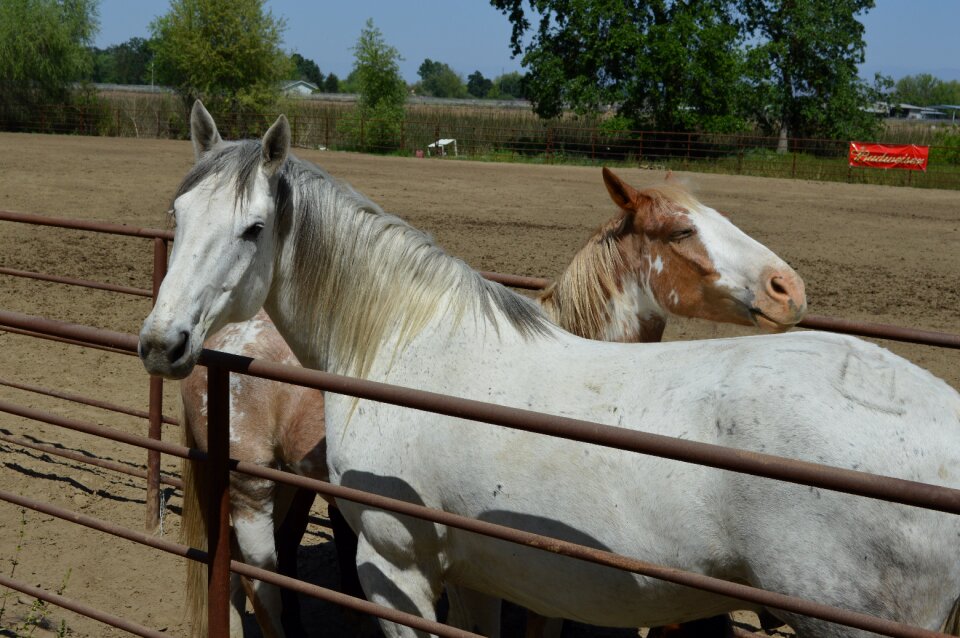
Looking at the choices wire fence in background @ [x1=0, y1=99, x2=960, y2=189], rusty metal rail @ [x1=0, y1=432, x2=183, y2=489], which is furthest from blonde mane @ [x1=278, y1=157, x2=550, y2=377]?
wire fence in background @ [x1=0, y1=99, x2=960, y2=189]

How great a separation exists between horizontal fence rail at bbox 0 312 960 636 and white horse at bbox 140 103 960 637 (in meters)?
0.23

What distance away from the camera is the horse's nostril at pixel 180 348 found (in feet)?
7.14

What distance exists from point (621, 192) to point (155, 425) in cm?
270

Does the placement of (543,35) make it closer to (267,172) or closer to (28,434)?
(28,434)

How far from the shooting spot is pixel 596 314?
321cm

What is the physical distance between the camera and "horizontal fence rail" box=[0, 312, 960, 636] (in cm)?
146

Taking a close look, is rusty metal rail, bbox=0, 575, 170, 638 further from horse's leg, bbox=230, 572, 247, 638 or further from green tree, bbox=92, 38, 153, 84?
green tree, bbox=92, 38, 153, 84

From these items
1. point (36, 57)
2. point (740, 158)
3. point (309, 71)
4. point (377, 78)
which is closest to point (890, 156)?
point (740, 158)

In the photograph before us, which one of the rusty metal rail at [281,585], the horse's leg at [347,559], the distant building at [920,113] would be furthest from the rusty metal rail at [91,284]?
the distant building at [920,113]

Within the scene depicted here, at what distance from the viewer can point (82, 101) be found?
33.4m

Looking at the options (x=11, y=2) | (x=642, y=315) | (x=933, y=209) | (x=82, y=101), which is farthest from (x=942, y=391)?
(x=11, y=2)

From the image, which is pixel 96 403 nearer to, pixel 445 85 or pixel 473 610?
pixel 473 610

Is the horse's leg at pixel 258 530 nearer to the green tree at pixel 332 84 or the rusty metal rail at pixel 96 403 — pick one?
the rusty metal rail at pixel 96 403

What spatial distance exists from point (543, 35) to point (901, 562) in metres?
31.5
